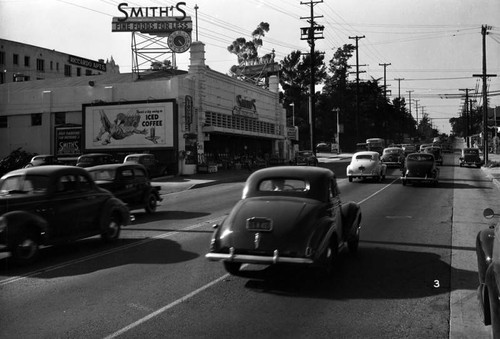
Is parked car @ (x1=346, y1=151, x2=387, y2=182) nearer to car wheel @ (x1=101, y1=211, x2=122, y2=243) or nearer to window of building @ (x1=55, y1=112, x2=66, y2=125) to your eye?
car wheel @ (x1=101, y1=211, x2=122, y2=243)

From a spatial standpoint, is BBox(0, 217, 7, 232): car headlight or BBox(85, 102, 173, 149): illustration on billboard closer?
BBox(0, 217, 7, 232): car headlight

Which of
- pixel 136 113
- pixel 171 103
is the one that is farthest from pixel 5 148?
pixel 171 103

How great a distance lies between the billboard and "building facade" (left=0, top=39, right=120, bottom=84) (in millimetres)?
25368

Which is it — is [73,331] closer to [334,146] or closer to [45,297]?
[45,297]

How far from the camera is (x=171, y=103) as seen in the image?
3616 centimetres

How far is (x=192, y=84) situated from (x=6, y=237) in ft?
103

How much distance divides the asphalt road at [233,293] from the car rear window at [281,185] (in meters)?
1.25

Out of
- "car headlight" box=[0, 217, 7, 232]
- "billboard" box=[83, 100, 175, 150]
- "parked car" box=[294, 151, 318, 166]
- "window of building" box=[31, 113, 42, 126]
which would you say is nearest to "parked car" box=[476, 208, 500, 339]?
"car headlight" box=[0, 217, 7, 232]

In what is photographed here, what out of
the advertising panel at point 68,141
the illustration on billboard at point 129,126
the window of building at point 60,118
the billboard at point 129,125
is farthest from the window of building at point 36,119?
the illustration on billboard at point 129,126

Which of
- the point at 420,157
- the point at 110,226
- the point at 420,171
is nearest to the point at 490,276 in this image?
the point at 110,226

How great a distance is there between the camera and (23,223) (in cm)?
836

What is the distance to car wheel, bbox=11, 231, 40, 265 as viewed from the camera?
27.2 ft

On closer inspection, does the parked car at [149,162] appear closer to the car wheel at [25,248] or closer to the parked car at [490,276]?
the car wheel at [25,248]

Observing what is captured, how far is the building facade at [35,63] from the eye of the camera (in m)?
66.7
